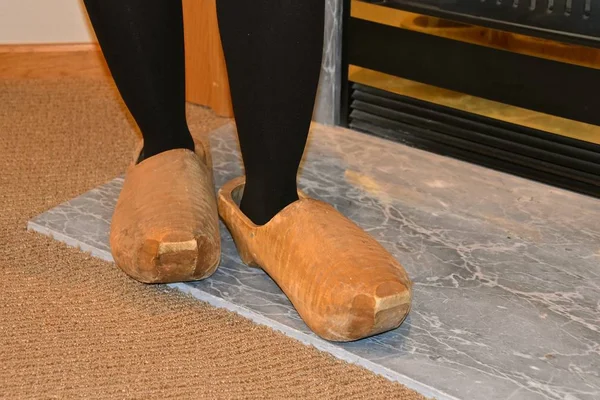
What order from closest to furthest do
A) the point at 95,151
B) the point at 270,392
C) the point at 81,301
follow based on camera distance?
the point at 270,392
the point at 81,301
the point at 95,151

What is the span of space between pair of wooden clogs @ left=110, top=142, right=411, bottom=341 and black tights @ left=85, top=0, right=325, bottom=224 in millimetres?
37

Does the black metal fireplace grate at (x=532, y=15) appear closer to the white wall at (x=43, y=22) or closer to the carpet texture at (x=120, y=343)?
the carpet texture at (x=120, y=343)

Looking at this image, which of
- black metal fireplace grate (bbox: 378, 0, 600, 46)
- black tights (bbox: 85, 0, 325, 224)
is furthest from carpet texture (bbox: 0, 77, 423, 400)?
black metal fireplace grate (bbox: 378, 0, 600, 46)

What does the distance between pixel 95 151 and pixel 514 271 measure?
0.71 m

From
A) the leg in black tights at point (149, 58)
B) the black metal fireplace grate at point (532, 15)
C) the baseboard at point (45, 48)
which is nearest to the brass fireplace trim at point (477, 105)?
the black metal fireplace grate at point (532, 15)

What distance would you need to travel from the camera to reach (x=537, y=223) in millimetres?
1107

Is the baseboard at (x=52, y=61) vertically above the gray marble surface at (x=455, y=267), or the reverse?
the baseboard at (x=52, y=61)

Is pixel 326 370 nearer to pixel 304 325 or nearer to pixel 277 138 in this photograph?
pixel 304 325

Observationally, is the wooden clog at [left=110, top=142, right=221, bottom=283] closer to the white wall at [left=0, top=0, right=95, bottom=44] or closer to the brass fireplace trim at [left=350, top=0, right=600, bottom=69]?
the brass fireplace trim at [left=350, top=0, right=600, bottom=69]

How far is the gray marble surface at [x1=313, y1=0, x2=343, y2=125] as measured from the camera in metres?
1.38

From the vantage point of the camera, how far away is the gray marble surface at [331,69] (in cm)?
138

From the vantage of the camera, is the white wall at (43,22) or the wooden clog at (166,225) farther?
the white wall at (43,22)

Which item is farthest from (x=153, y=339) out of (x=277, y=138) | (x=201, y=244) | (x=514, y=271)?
(x=514, y=271)

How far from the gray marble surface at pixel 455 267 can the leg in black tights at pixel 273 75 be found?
0.16 meters
